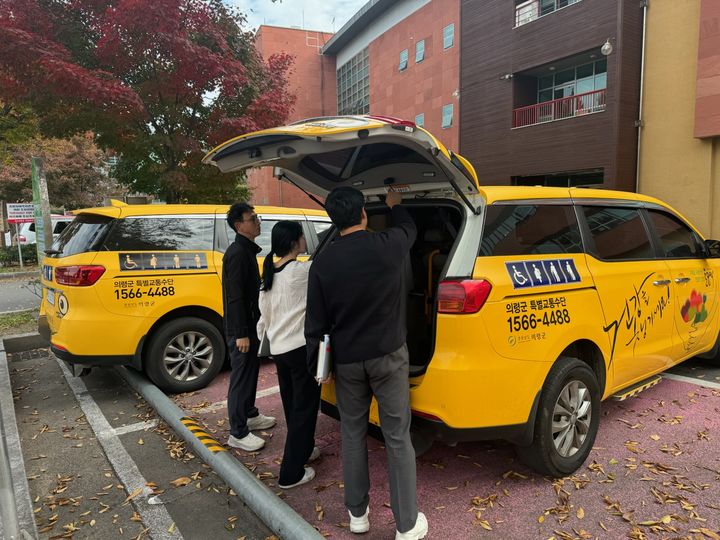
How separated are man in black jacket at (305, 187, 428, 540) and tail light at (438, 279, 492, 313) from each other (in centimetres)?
29

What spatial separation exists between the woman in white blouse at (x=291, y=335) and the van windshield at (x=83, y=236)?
2427 mm

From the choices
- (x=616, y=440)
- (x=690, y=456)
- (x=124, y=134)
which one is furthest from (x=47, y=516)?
(x=124, y=134)

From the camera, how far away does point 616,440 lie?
368 centimetres

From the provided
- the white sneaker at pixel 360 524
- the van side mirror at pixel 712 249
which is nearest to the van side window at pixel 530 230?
the white sneaker at pixel 360 524

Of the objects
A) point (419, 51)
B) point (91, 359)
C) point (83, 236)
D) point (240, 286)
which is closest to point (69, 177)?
point (419, 51)

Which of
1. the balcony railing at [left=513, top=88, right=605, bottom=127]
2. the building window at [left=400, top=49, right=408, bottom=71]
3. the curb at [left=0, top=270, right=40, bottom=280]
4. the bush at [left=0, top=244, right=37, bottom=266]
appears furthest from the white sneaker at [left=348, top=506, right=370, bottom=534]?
the building window at [left=400, top=49, right=408, bottom=71]

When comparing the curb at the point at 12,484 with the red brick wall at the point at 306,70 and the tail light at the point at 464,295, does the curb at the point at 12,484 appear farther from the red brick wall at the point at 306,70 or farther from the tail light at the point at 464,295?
the red brick wall at the point at 306,70

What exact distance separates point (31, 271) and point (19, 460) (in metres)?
17.9

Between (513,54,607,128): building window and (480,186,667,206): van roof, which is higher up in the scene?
(513,54,607,128): building window

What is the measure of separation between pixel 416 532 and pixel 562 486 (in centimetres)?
109

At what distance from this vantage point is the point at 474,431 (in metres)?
2.71

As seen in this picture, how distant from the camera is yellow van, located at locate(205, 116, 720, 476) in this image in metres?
2.67

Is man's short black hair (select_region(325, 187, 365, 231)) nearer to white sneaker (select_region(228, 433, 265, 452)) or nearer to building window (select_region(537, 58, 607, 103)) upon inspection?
white sneaker (select_region(228, 433, 265, 452))

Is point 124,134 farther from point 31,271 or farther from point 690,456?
point 31,271
